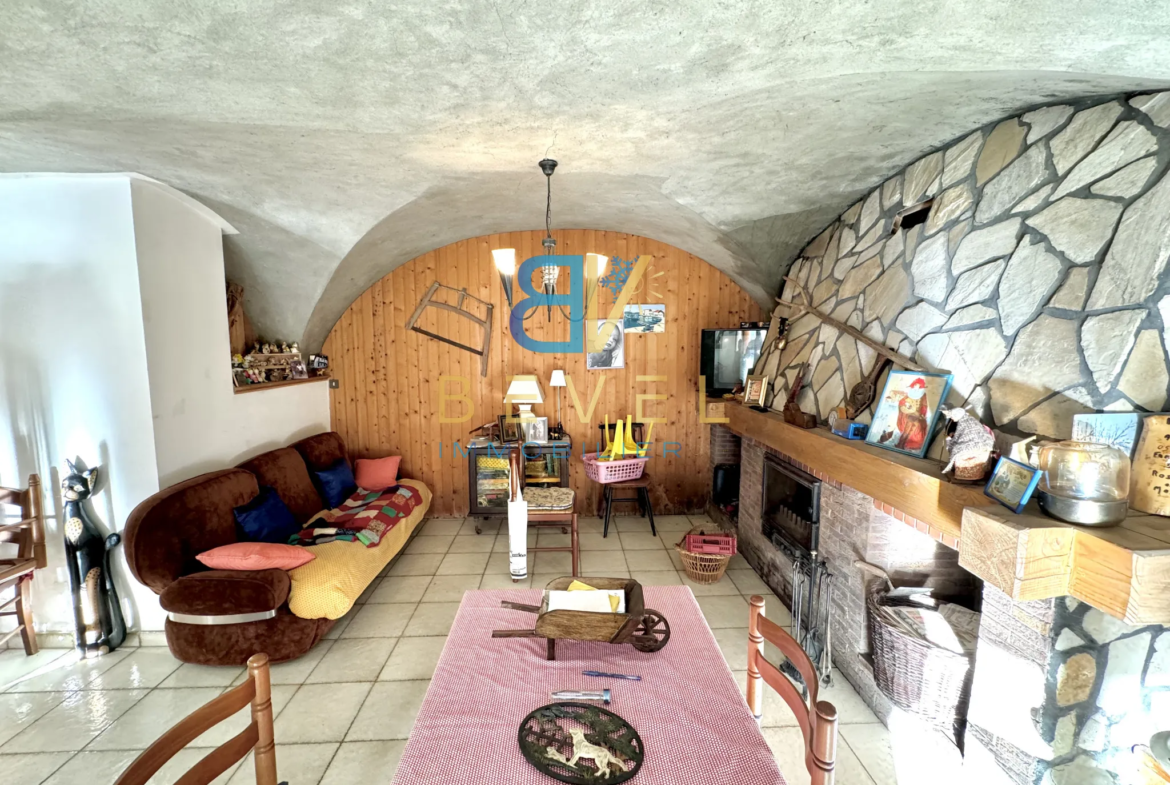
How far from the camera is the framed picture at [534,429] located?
13.8ft

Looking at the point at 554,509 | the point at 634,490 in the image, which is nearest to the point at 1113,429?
Answer: the point at 554,509

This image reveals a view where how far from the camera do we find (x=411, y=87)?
1.77 metres

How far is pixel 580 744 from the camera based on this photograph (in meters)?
1.06

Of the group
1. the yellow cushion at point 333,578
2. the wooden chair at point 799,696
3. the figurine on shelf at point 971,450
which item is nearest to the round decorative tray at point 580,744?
the wooden chair at point 799,696

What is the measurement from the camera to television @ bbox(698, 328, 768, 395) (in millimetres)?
4090

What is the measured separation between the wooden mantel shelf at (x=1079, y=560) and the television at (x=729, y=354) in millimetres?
2789

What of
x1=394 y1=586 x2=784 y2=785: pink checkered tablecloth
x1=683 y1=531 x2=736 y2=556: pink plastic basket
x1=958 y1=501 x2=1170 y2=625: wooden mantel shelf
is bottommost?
x1=683 y1=531 x2=736 y2=556: pink plastic basket

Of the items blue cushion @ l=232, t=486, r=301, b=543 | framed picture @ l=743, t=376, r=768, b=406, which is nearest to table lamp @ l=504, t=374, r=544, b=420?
framed picture @ l=743, t=376, r=768, b=406

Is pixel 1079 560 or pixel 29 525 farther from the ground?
pixel 1079 560

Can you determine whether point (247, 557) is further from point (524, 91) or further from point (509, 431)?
point (524, 91)

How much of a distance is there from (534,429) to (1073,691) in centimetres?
345

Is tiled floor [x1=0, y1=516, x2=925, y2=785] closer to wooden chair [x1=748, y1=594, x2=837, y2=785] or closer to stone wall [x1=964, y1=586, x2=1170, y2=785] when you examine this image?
stone wall [x1=964, y1=586, x2=1170, y2=785]

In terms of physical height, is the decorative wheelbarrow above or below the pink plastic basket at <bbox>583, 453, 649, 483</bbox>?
above

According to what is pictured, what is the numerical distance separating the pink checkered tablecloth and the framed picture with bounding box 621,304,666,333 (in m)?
3.13
